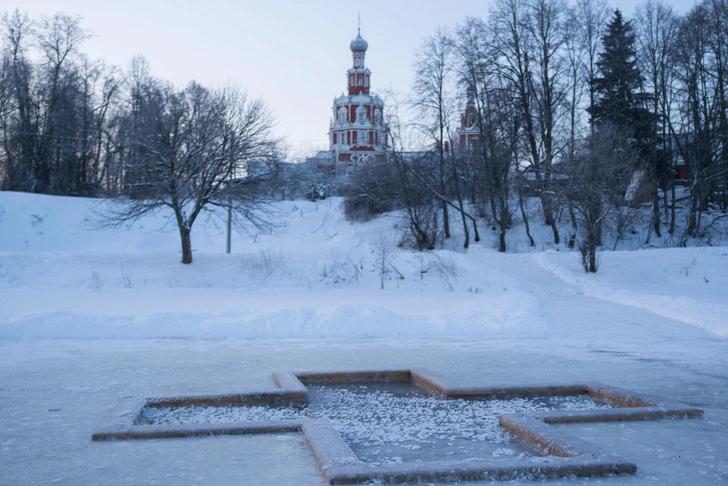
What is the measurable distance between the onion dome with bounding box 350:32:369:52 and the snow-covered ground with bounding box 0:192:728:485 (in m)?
52.9

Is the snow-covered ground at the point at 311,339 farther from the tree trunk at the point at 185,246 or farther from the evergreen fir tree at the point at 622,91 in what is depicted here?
the evergreen fir tree at the point at 622,91

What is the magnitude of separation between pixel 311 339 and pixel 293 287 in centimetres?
917

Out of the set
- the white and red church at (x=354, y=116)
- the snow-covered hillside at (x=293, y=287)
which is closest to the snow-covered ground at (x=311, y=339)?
the snow-covered hillside at (x=293, y=287)

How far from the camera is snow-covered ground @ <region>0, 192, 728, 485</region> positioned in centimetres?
543

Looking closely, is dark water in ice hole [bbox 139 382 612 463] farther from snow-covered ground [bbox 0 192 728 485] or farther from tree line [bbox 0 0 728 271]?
tree line [bbox 0 0 728 271]

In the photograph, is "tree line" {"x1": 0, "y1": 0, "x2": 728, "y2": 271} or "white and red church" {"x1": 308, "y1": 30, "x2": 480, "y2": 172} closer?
"tree line" {"x1": 0, "y1": 0, "x2": 728, "y2": 271}

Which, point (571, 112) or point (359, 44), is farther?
point (359, 44)

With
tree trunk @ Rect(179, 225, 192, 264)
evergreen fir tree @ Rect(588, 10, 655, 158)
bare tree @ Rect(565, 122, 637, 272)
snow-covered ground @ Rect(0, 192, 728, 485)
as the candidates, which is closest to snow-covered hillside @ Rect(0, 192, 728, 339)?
snow-covered ground @ Rect(0, 192, 728, 485)

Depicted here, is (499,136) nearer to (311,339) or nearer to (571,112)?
(571,112)

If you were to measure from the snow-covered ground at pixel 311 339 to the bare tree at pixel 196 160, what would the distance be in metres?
2.10

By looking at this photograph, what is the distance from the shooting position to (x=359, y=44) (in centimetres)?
7675

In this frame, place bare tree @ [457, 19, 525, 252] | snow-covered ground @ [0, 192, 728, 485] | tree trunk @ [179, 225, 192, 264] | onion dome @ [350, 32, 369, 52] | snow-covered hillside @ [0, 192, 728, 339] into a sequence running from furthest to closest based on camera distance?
onion dome @ [350, 32, 369, 52] < bare tree @ [457, 19, 525, 252] < tree trunk @ [179, 225, 192, 264] < snow-covered hillside @ [0, 192, 728, 339] < snow-covered ground @ [0, 192, 728, 485]

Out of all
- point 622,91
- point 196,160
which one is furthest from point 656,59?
point 196,160

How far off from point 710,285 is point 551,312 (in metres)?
8.87
